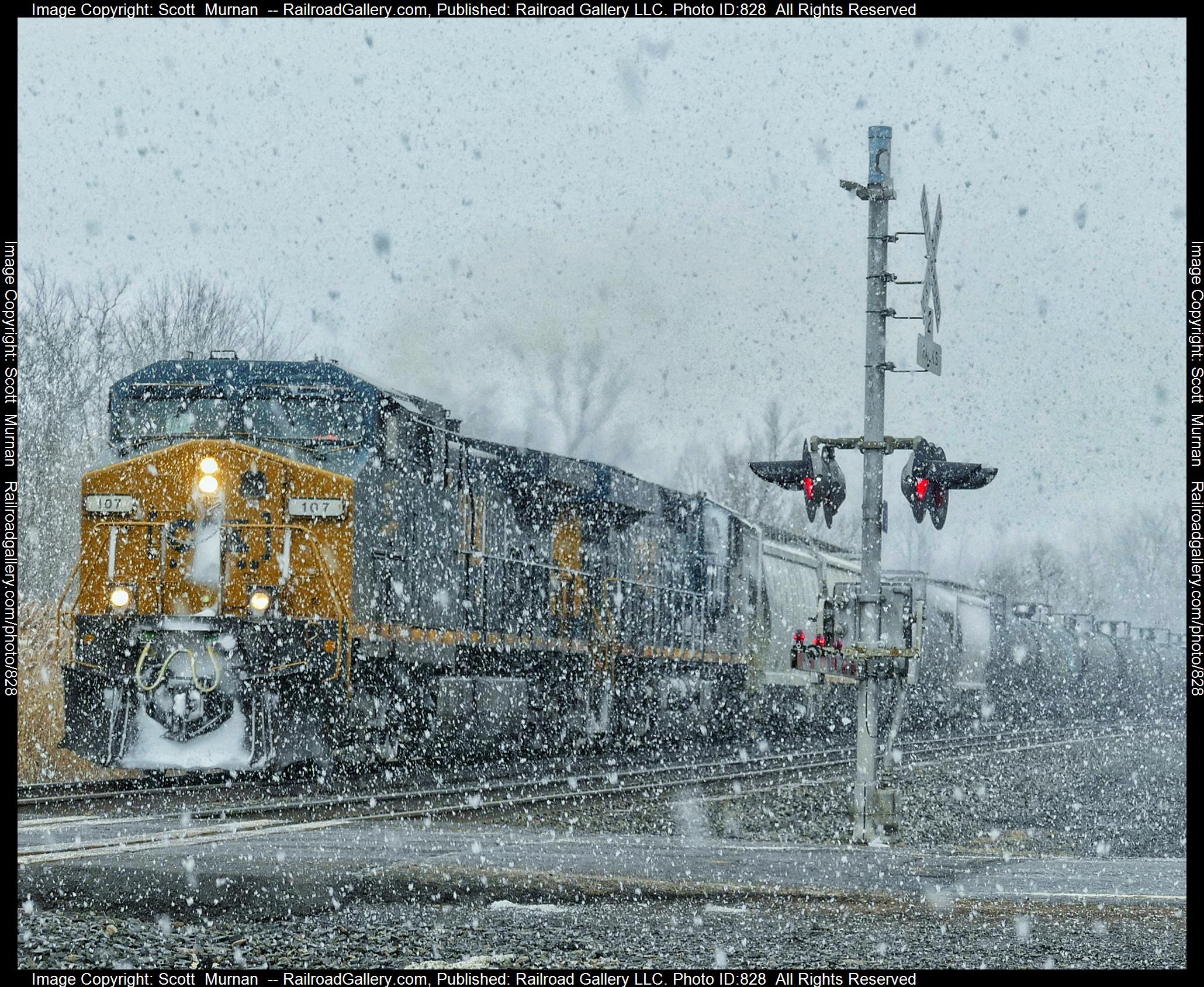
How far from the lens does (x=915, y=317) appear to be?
42.2ft

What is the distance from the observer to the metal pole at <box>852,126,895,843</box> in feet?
41.6

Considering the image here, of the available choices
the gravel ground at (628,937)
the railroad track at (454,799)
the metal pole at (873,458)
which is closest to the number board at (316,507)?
the railroad track at (454,799)

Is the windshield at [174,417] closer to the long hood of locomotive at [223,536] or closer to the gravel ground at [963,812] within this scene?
the long hood of locomotive at [223,536]

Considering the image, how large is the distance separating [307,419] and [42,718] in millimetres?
5953

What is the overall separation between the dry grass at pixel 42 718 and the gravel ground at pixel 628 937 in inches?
434

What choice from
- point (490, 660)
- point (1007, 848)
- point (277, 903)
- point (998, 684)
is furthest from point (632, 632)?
point (998, 684)

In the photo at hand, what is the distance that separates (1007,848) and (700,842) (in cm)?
287

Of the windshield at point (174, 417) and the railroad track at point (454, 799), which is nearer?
the railroad track at point (454, 799)

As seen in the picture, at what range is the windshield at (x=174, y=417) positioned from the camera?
15828mm

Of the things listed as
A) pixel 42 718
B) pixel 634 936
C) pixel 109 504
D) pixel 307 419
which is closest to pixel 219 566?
pixel 109 504

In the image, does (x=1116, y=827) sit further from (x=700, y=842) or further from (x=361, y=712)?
(x=361, y=712)

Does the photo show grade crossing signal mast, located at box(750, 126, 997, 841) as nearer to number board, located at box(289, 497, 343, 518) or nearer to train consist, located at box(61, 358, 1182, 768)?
train consist, located at box(61, 358, 1182, 768)

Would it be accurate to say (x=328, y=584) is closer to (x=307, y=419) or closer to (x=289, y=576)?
(x=289, y=576)

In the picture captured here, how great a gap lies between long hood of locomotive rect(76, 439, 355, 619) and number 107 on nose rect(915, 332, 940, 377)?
5569mm
